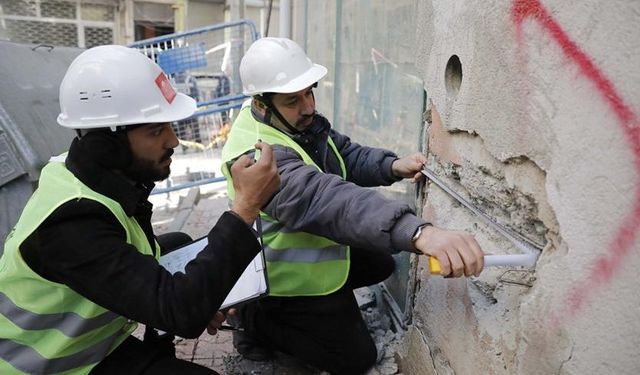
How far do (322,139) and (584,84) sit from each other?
158cm

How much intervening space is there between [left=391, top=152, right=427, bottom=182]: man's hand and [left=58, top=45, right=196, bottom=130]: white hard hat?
108 cm

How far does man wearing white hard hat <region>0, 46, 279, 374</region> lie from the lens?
65.6 inches

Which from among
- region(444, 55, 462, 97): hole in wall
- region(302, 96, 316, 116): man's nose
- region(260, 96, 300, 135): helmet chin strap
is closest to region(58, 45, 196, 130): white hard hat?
region(260, 96, 300, 135): helmet chin strap

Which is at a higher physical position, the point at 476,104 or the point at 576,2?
the point at 576,2

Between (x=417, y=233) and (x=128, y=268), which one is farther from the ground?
(x=417, y=233)

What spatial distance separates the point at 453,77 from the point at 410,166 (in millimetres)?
537

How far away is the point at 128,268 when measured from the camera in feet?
5.49

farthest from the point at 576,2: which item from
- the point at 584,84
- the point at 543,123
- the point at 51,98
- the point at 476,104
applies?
the point at 51,98

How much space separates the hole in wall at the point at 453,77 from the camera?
204 centimetres

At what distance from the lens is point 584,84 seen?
1238 millimetres

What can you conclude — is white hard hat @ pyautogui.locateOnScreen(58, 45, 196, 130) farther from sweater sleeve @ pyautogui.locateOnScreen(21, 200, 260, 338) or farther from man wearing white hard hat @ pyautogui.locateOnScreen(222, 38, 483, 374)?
man wearing white hard hat @ pyautogui.locateOnScreen(222, 38, 483, 374)

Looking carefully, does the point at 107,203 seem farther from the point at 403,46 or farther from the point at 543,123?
the point at 403,46

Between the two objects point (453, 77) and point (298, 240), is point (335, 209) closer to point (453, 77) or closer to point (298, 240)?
point (298, 240)

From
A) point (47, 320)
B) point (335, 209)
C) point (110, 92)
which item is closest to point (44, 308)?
point (47, 320)
